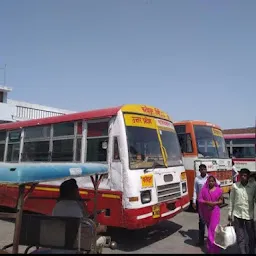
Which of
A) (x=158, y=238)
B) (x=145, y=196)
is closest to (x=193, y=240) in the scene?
(x=158, y=238)

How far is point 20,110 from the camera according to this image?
2700 centimetres

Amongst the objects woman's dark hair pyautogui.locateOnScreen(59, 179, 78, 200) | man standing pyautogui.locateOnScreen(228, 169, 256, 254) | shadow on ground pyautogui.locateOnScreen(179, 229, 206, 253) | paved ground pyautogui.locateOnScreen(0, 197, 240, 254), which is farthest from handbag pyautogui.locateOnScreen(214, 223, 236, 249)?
woman's dark hair pyautogui.locateOnScreen(59, 179, 78, 200)

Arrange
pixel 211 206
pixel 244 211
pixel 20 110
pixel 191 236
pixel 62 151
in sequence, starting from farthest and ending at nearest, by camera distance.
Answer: pixel 20 110 < pixel 62 151 < pixel 191 236 < pixel 211 206 < pixel 244 211

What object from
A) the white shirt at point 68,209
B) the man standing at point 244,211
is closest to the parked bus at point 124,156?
the man standing at point 244,211

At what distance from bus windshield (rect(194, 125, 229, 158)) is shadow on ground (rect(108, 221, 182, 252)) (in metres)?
3.19

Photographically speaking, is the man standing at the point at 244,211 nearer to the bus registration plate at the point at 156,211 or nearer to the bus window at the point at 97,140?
the bus registration plate at the point at 156,211

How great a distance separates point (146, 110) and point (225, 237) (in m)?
3.11

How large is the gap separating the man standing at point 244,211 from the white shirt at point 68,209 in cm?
283

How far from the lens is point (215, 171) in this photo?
34.8 feet

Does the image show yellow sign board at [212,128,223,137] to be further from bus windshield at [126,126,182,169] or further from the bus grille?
the bus grille

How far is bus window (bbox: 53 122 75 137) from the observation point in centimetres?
743

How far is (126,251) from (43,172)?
3.29 meters

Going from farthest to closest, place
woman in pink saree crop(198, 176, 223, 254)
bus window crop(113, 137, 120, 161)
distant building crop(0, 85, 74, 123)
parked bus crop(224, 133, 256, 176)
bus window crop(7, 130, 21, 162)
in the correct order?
distant building crop(0, 85, 74, 123), parked bus crop(224, 133, 256, 176), bus window crop(7, 130, 21, 162), bus window crop(113, 137, 120, 161), woman in pink saree crop(198, 176, 223, 254)

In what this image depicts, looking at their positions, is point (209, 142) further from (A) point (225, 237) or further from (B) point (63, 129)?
(A) point (225, 237)
